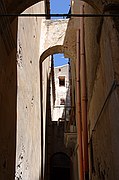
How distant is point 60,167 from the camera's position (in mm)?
19047

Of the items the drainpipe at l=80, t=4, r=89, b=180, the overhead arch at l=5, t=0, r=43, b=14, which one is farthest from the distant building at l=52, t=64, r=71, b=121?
the overhead arch at l=5, t=0, r=43, b=14

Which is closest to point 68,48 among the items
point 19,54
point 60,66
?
point 19,54

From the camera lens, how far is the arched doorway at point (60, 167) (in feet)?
61.6

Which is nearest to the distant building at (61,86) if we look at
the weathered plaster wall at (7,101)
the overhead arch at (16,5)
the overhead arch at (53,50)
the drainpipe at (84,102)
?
the overhead arch at (53,50)

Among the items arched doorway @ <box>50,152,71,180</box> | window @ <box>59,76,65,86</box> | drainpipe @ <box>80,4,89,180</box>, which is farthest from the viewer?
window @ <box>59,76,65,86</box>

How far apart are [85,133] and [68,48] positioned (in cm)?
486

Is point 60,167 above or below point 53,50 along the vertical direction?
below

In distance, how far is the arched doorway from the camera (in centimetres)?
1878

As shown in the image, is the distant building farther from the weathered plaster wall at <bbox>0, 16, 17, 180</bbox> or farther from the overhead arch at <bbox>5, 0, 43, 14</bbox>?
the overhead arch at <bbox>5, 0, 43, 14</bbox>

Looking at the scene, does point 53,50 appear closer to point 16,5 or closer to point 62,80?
→ point 16,5

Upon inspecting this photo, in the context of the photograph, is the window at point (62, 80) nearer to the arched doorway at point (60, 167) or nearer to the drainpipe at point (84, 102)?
the arched doorway at point (60, 167)

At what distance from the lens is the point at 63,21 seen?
41.9 ft

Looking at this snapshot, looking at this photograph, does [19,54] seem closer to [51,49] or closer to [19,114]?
[19,114]

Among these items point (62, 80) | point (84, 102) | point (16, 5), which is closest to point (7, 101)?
point (16, 5)
